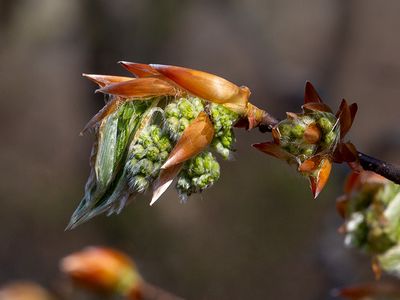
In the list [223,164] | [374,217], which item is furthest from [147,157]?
[223,164]

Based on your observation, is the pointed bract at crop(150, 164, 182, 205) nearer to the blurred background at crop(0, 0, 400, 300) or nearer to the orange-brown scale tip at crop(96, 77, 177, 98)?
the orange-brown scale tip at crop(96, 77, 177, 98)

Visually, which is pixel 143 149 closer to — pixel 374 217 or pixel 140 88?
pixel 140 88

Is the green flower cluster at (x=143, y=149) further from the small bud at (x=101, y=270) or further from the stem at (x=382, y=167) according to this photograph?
the small bud at (x=101, y=270)

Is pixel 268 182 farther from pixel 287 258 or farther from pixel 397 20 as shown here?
pixel 397 20

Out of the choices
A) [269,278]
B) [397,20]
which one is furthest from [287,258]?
[397,20]

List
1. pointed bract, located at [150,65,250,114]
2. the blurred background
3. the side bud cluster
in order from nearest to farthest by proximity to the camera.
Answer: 1. pointed bract, located at [150,65,250,114]
2. the side bud cluster
3. the blurred background

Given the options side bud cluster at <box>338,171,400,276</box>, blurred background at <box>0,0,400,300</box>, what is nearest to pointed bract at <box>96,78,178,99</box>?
side bud cluster at <box>338,171,400,276</box>

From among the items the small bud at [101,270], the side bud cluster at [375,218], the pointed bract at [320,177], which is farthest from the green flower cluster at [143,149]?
the small bud at [101,270]
